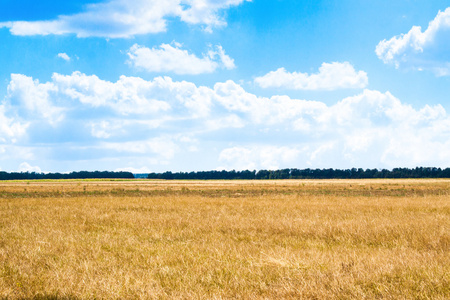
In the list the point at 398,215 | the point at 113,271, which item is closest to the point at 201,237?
the point at 113,271

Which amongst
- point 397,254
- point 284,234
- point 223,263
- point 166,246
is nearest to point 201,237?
point 166,246

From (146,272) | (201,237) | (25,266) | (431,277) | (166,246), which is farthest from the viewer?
(201,237)

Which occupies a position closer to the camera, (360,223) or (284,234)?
(284,234)

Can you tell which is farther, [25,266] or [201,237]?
[201,237]

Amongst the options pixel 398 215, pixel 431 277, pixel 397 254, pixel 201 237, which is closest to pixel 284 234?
pixel 201 237

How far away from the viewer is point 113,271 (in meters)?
7.16

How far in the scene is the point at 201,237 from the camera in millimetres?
11211

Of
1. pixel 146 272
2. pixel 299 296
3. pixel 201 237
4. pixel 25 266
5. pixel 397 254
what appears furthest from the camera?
pixel 201 237

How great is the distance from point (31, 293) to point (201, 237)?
5741 mm

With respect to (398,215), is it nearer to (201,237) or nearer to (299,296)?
(201,237)

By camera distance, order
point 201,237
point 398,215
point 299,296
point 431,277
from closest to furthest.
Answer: point 299,296, point 431,277, point 201,237, point 398,215

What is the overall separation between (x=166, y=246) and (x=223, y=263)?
251cm

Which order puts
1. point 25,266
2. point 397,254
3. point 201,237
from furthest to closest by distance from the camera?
1. point 201,237
2. point 397,254
3. point 25,266

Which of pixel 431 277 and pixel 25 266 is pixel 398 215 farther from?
pixel 25 266
